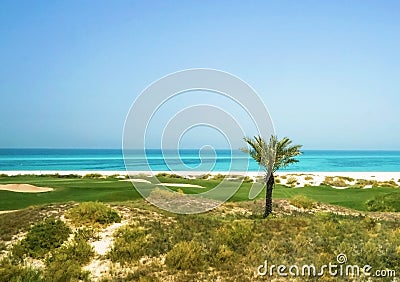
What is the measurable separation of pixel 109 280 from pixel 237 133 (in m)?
8.46

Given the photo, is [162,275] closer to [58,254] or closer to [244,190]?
[58,254]

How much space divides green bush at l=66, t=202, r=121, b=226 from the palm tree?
8.13 meters

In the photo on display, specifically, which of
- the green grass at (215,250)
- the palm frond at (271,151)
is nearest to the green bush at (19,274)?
the green grass at (215,250)

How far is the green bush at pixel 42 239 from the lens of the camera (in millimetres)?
13883

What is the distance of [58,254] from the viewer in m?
13.2

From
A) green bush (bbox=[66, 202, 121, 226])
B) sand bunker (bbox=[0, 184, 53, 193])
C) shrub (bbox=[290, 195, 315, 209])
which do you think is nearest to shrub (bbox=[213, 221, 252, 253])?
green bush (bbox=[66, 202, 121, 226])

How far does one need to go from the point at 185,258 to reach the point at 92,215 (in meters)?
6.55

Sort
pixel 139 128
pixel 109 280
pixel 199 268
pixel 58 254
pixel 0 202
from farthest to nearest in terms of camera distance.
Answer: pixel 0 202
pixel 139 128
pixel 58 254
pixel 199 268
pixel 109 280

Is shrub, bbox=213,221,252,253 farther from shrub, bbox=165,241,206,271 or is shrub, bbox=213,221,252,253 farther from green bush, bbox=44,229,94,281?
green bush, bbox=44,229,94,281

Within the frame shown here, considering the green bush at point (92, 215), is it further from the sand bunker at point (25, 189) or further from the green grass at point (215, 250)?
the sand bunker at point (25, 189)

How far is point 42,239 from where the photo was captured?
14633 millimetres

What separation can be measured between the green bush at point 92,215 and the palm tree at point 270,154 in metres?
8.13

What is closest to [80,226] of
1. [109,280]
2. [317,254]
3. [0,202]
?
[109,280]

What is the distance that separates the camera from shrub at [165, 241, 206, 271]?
1239 cm
